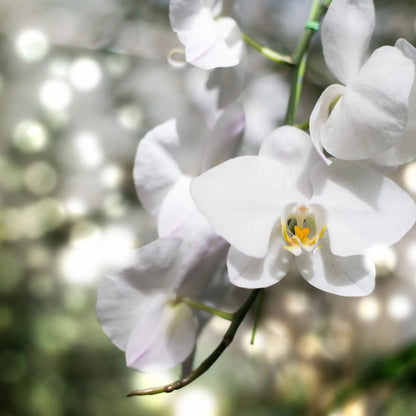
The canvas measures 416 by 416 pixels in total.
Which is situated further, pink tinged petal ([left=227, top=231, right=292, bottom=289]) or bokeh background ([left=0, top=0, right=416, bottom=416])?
bokeh background ([left=0, top=0, right=416, bottom=416])

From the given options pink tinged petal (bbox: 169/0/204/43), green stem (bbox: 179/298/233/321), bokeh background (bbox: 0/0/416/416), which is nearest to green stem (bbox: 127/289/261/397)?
green stem (bbox: 179/298/233/321)

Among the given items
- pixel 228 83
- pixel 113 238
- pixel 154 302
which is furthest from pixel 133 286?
pixel 113 238

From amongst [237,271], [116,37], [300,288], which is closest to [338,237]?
[237,271]

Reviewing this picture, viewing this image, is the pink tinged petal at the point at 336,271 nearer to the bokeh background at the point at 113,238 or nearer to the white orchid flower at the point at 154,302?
the white orchid flower at the point at 154,302

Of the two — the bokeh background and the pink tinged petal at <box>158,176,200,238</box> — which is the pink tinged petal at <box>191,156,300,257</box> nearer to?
the pink tinged petal at <box>158,176,200,238</box>

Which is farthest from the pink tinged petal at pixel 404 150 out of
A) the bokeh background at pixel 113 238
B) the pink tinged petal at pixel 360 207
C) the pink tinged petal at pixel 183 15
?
the bokeh background at pixel 113 238

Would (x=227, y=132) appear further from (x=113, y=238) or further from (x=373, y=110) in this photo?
(x=113, y=238)
